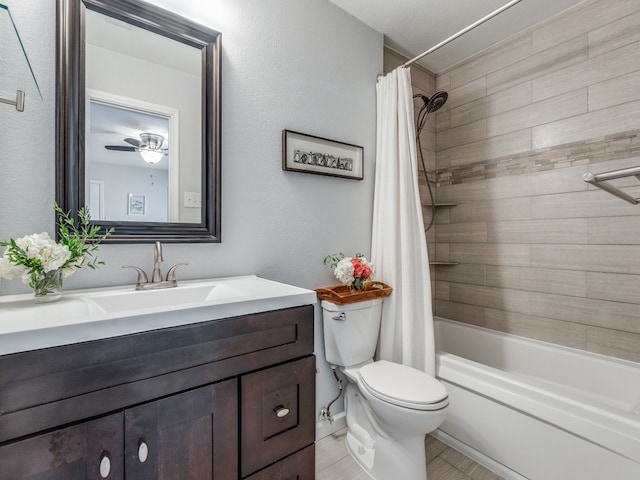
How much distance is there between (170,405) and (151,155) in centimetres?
99

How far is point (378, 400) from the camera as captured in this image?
1.36 meters

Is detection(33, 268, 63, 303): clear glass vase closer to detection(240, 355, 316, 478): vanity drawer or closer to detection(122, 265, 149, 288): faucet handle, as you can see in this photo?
detection(122, 265, 149, 288): faucet handle

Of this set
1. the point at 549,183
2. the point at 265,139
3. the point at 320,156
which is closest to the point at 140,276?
the point at 265,139

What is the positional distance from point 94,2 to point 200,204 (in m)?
0.83

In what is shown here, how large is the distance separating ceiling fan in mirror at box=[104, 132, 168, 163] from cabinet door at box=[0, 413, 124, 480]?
0.98 m

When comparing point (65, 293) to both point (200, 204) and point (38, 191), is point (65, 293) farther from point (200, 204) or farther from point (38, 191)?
point (200, 204)

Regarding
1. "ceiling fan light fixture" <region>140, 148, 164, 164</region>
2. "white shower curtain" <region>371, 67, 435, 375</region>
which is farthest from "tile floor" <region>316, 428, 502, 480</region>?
"ceiling fan light fixture" <region>140, 148, 164, 164</region>

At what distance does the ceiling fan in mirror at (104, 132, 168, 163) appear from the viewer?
126 centimetres

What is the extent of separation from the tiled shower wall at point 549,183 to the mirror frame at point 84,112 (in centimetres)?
193

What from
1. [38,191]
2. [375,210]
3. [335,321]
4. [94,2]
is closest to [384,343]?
[335,321]

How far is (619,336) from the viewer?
67.7 inches

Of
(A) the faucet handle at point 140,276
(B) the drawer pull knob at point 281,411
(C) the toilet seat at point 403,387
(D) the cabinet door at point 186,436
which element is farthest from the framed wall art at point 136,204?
(C) the toilet seat at point 403,387

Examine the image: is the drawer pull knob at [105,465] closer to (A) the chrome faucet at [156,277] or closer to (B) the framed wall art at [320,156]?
(A) the chrome faucet at [156,277]

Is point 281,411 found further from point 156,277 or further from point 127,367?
point 156,277
